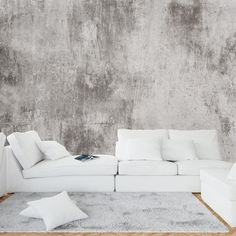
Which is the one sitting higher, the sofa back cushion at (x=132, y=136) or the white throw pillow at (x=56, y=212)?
the sofa back cushion at (x=132, y=136)

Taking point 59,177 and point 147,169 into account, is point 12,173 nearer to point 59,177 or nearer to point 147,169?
point 59,177

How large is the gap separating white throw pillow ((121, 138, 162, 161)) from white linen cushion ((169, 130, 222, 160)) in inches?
18.5

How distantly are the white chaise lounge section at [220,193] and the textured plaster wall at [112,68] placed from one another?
8.81ft

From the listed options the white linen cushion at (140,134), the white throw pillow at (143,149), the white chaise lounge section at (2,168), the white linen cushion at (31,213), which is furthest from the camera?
the white linen cushion at (140,134)

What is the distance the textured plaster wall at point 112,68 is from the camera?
664cm

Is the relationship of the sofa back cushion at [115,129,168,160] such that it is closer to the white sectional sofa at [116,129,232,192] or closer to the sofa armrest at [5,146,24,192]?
the white sectional sofa at [116,129,232,192]

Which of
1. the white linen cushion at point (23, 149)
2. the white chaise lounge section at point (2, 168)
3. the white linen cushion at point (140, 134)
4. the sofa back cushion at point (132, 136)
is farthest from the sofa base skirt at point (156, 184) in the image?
the white chaise lounge section at point (2, 168)

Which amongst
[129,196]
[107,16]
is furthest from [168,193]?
[107,16]

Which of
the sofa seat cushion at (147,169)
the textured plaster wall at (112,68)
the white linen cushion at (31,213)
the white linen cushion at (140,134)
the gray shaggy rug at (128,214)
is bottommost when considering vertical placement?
the gray shaggy rug at (128,214)

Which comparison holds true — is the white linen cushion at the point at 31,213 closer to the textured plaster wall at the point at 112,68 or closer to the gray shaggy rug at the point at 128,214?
the gray shaggy rug at the point at 128,214

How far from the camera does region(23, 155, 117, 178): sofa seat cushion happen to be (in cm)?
445

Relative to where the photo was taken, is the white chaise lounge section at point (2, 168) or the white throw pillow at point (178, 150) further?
the white throw pillow at point (178, 150)

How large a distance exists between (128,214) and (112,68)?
3.67 metres

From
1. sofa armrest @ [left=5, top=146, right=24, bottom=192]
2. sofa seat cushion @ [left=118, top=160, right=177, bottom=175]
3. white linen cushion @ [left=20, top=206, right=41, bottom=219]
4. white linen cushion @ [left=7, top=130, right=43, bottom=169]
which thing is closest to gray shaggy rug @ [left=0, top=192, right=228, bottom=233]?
white linen cushion @ [left=20, top=206, right=41, bottom=219]
